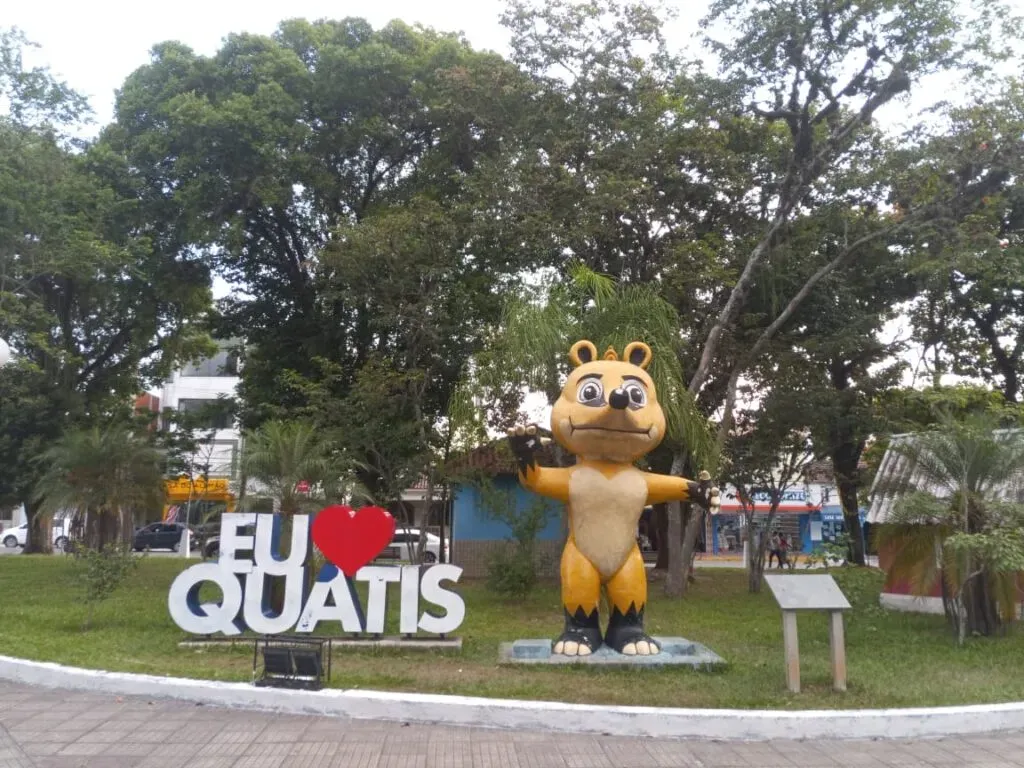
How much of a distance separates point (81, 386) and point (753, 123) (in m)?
18.4

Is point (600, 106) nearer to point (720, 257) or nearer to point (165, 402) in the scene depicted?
point (720, 257)

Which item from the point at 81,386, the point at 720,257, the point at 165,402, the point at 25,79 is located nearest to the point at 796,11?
the point at 720,257

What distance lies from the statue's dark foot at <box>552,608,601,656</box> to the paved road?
242 centimetres

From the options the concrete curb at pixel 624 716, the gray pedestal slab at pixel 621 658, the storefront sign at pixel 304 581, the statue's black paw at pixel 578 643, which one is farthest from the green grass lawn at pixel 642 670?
the concrete curb at pixel 624 716

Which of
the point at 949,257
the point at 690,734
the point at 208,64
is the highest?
the point at 208,64

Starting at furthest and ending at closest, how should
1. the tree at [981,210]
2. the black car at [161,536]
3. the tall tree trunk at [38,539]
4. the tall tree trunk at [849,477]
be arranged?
the black car at [161,536]
the tall tree trunk at [38,539]
the tall tree trunk at [849,477]
the tree at [981,210]

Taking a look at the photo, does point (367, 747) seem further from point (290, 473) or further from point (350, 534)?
point (290, 473)

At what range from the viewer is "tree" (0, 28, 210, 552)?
56.4 ft

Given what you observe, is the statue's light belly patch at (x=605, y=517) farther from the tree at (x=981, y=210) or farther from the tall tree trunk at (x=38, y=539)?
the tall tree trunk at (x=38, y=539)

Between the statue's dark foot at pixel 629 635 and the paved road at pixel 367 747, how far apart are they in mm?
2541

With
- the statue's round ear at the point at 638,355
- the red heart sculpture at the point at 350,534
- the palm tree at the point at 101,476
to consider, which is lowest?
the red heart sculpture at the point at 350,534

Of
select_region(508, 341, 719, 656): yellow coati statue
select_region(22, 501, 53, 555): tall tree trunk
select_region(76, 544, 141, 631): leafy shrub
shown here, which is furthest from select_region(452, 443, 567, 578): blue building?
select_region(22, 501, 53, 555): tall tree trunk

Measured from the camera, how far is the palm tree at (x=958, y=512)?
434 inches

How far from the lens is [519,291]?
1494 centimetres
